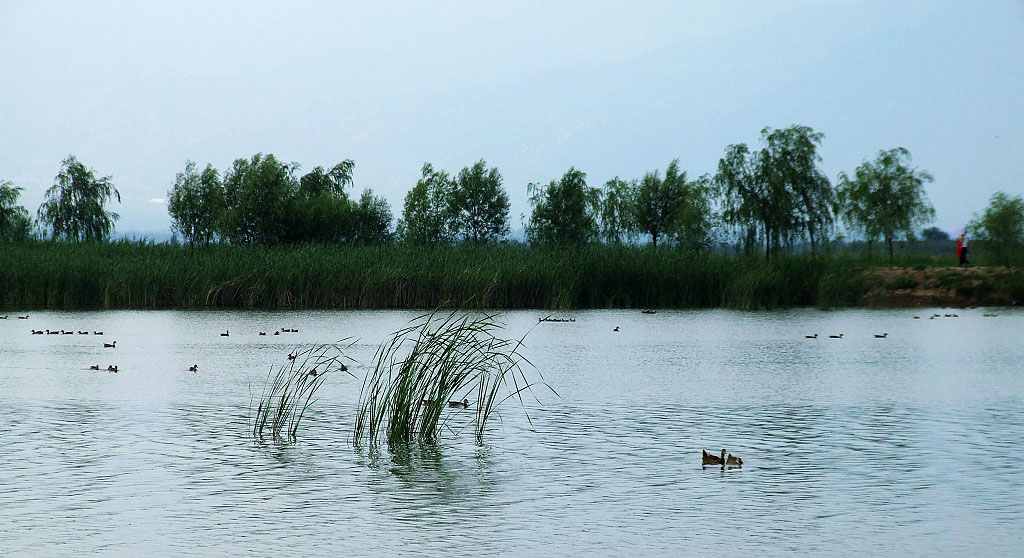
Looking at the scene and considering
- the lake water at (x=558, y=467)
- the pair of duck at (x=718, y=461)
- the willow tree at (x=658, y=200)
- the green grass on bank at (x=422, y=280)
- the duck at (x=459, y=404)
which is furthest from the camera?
the willow tree at (x=658, y=200)

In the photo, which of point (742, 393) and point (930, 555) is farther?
point (742, 393)

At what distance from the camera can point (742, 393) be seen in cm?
1444

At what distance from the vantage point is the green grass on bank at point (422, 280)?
34031 millimetres

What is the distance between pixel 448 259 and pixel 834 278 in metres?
13.4

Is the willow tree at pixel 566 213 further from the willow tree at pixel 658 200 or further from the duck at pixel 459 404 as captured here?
the duck at pixel 459 404

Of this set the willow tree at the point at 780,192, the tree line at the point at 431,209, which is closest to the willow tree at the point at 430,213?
the tree line at the point at 431,209

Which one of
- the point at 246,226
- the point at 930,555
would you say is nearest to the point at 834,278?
the point at 930,555

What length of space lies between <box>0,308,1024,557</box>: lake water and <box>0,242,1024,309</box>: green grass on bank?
15956 mm

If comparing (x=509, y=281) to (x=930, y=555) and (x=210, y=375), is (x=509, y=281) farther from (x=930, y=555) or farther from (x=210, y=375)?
(x=930, y=555)

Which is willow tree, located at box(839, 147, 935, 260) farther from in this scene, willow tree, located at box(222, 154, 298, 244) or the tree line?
willow tree, located at box(222, 154, 298, 244)

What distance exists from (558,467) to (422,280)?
25.6 m

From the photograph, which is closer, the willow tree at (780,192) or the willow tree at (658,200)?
the willow tree at (780,192)

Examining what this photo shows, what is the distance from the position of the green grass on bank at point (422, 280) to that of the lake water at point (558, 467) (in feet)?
52.3

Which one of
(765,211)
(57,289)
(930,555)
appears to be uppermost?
(765,211)
